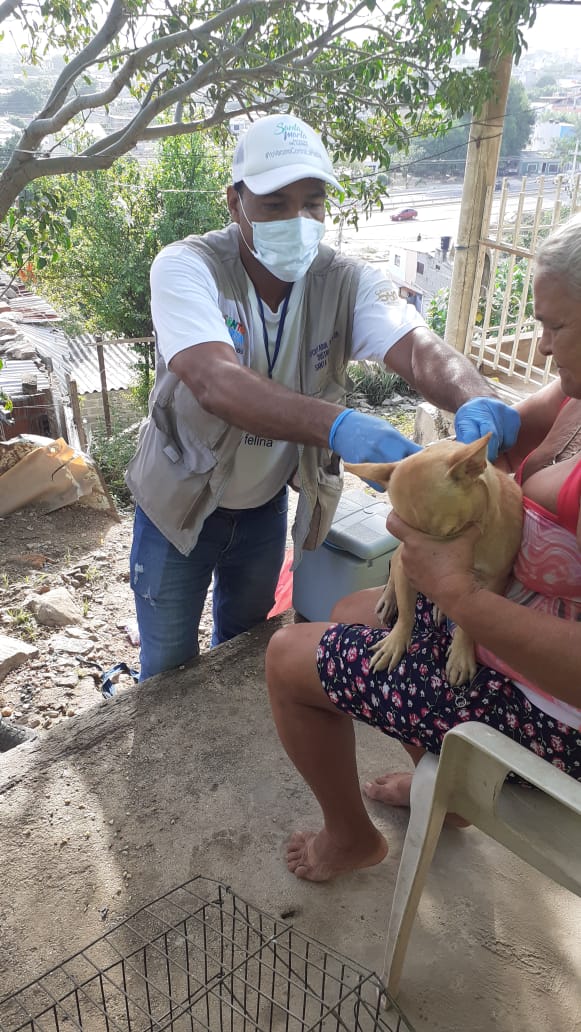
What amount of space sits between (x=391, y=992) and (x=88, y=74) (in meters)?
7.43

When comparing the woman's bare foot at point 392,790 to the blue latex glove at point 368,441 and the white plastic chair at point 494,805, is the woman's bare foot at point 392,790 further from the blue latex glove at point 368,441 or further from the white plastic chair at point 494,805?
the blue latex glove at point 368,441

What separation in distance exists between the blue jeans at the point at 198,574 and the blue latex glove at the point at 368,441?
811 mm

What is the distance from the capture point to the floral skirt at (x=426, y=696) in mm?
1444

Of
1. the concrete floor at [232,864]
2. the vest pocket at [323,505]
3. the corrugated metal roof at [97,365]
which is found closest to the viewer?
the concrete floor at [232,864]

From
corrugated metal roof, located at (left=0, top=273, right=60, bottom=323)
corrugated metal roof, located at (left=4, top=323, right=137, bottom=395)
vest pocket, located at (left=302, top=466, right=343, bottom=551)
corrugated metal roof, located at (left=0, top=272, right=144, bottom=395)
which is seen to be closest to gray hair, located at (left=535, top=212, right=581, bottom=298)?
vest pocket, located at (left=302, top=466, right=343, bottom=551)

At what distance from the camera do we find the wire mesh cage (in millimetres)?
1645

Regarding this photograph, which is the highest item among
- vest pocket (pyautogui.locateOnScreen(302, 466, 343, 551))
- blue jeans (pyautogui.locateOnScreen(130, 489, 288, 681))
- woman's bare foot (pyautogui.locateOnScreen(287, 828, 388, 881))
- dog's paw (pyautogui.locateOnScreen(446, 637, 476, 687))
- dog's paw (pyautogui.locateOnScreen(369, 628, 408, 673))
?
dog's paw (pyautogui.locateOnScreen(446, 637, 476, 687))

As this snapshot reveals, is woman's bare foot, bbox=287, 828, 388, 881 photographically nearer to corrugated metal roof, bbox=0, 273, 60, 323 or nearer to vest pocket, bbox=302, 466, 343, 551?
vest pocket, bbox=302, 466, 343, 551

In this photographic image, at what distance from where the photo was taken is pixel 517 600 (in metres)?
1.53

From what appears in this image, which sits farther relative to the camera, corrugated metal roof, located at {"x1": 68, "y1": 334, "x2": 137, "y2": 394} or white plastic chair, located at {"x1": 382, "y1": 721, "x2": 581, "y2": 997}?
corrugated metal roof, located at {"x1": 68, "y1": 334, "x2": 137, "y2": 394}

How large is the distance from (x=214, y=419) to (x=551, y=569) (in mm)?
1173

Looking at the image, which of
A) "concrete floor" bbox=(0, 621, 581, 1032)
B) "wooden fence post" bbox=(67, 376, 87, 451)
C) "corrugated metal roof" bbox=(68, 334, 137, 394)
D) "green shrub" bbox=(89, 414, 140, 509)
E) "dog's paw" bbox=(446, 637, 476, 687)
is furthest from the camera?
"corrugated metal roof" bbox=(68, 334, 137, 394)

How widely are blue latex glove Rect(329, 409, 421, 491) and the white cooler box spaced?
110 centimetres

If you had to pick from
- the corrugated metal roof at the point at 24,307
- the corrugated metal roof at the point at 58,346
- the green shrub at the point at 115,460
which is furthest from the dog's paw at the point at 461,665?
the corrugated metal roof at the point at 24,307
